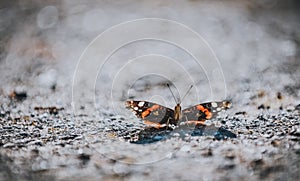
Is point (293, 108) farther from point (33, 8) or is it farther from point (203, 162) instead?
point (33, 8)

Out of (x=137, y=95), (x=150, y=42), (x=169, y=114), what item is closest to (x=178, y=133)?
(x=169, y=114)

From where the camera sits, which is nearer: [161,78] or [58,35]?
[161,78]

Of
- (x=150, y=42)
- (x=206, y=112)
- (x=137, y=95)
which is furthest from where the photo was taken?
(x=150, y=42)

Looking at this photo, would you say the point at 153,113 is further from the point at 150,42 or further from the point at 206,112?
the point at 150,42

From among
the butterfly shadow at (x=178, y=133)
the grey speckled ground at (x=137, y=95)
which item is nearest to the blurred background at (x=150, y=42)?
the grey speckled ground at (x=137, y=95)

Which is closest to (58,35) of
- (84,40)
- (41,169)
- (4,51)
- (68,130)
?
(84,40)

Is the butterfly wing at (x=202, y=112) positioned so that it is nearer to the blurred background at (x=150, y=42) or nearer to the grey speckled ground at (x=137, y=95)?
the grey speckled ground at (x=137, y=95)

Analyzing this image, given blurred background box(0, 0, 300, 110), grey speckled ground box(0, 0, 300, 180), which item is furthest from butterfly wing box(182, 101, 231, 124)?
blurred background box(0, 0, 300, 110)

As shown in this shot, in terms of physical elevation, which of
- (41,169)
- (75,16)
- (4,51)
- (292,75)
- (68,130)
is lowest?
(41,169)
